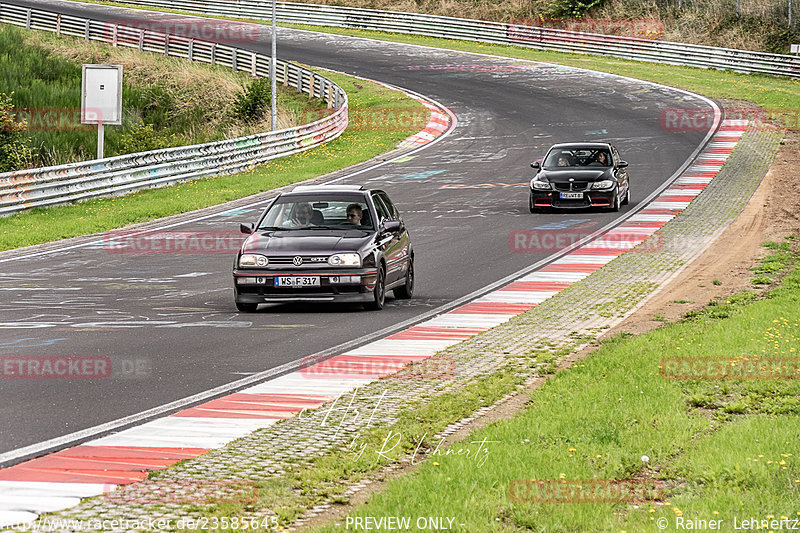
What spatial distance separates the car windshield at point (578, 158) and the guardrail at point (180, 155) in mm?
11489

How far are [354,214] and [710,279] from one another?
5.51 meters

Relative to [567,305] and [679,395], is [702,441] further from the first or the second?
[567,305]

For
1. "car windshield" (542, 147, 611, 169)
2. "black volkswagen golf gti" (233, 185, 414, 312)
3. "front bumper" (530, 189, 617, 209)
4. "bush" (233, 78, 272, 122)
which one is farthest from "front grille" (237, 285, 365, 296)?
"bush" (233, 78, 272, 122)

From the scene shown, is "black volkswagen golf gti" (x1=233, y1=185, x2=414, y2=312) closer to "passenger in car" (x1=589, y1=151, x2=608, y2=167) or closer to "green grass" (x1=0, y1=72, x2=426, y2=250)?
"green grass" (x1=0, y1=72, x2=426, y2=250)

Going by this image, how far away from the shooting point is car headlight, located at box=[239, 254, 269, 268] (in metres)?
14.1

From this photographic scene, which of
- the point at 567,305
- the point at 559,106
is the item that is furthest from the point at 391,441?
the point at 559,106

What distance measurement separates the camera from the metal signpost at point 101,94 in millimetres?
31672

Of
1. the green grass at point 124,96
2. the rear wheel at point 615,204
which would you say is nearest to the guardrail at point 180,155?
the green grass at point 124,96

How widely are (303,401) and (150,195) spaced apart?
21.9m

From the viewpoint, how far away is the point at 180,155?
32438 mm

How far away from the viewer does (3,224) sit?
24297 mm

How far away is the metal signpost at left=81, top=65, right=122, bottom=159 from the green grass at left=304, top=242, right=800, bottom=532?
2392 cm

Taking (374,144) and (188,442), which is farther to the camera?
A: (374,144)

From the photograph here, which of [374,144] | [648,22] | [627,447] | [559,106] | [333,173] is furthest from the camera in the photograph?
[648,22]
